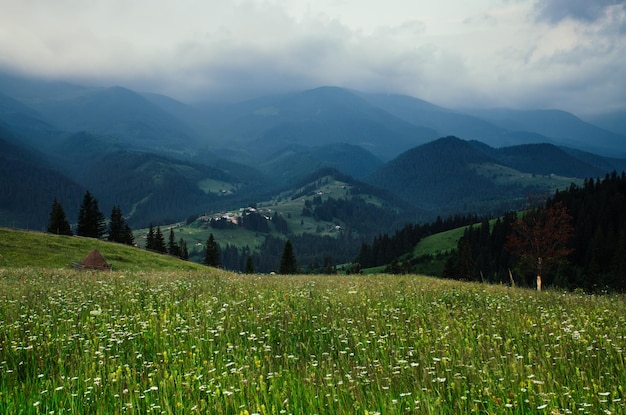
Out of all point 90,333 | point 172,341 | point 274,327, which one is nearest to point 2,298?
point 90,333

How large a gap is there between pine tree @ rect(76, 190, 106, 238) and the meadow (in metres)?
87.3

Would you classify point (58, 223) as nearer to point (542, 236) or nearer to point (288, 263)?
point (288, 263)

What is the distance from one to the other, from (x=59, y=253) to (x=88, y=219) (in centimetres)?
4599

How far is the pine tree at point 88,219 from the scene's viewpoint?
8894cm

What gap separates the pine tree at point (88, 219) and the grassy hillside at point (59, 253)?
35.1m

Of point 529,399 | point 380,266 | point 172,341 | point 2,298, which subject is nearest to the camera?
point 529,399

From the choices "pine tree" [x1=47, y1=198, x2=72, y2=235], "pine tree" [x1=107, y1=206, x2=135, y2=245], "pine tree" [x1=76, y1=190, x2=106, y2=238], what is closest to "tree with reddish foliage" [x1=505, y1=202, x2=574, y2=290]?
"pine tree" [x1=47, y1=198, x2=72, y2=235]

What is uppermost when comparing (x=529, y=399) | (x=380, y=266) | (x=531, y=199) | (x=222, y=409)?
(x=531, y=199)

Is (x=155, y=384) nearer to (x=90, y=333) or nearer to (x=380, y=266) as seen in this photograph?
(x=90, y=333)

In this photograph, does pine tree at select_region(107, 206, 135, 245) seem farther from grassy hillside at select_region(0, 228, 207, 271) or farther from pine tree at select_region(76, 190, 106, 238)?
grassy hillside at select_region(0, 228, 207, 271)

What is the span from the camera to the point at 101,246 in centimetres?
5544

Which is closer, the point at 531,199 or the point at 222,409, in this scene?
the point at 222,409

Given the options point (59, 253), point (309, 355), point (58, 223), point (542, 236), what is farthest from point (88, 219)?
point (309, 355)

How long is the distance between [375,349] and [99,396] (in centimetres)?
407
